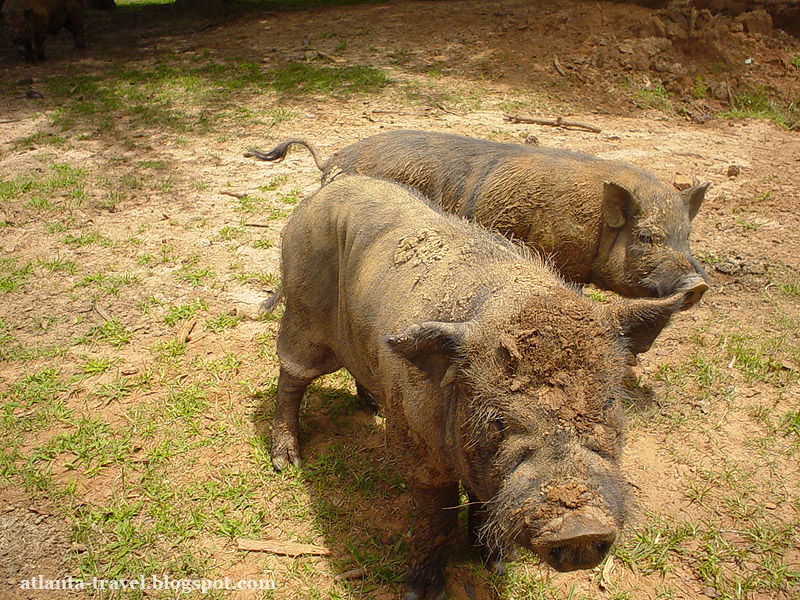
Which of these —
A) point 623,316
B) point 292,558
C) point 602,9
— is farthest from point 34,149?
point 602,9

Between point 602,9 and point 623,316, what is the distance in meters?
11.7

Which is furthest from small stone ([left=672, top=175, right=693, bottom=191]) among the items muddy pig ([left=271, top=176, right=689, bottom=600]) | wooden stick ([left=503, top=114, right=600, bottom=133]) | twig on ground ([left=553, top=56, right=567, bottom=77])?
muddy pig ([left=271, top=176, right=689, bottom=600])

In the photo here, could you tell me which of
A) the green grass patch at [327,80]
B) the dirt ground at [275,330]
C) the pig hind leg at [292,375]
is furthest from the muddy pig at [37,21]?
the pig hind leg at [292,375]

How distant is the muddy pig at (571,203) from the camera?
4.14m

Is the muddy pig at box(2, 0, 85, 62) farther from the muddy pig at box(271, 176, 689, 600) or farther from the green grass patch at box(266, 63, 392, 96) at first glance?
the muddy pig at box(271, 176, 689, 600)

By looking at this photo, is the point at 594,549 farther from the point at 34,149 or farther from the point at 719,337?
the point at 34,149

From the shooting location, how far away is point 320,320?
339 centimetres

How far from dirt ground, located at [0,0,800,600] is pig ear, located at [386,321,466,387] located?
4.54 feet

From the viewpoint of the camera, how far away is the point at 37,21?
12539 mm

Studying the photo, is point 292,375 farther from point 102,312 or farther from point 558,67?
point 558,67

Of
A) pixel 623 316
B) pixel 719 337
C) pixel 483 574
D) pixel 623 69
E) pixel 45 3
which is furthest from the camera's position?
pixel 45 3

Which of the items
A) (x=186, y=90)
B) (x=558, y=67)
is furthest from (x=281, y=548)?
(x=558, y=67)

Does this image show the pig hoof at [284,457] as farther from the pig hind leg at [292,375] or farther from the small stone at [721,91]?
the small stone at [721,91]

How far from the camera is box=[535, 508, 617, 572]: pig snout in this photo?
1.75m
